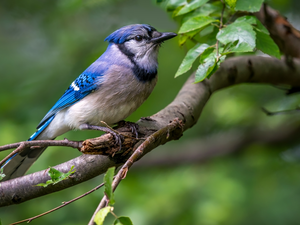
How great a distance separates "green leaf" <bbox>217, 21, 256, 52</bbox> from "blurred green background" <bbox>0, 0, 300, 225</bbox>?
179 cm

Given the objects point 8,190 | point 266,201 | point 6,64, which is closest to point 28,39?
point 6,64

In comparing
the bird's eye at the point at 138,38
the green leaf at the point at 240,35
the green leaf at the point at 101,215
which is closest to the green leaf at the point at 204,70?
the green leaf at the point at 240,35

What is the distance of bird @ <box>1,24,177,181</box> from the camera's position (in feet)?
8.25

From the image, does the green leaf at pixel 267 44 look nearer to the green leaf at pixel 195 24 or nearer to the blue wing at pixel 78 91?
the green leaf at pixel 195 24

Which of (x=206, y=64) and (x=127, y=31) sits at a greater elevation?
(x=127, y=31)

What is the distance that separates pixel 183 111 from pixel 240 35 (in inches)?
31.3

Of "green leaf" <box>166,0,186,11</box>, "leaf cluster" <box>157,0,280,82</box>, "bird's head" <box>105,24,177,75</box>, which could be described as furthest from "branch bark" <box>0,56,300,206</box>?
"green leaf" <box>166,0,186,11</box>

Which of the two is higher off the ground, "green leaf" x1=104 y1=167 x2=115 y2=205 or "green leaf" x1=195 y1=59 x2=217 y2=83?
"green leaf" x1=104 y1=167 x2=115 y2=205

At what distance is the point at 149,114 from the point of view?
3.90 m

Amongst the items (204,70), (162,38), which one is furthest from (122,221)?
(162,38)

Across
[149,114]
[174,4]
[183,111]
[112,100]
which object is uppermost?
[174,4]

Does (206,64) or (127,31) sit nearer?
(206,64)

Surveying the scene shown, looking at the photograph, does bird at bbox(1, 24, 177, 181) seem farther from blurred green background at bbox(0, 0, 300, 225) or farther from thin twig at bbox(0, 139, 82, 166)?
blurred green background at bbox(0, 0, 300, 225)

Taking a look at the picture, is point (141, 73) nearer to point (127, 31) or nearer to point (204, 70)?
point (127, 31)
